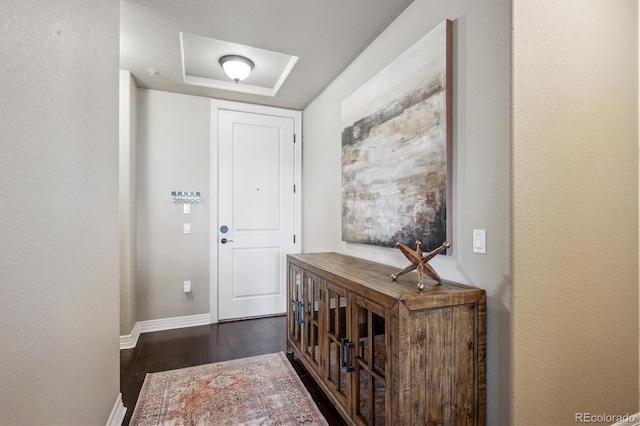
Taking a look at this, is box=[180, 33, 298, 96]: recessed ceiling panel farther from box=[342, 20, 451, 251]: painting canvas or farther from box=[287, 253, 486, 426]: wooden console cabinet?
box=[287, 253, 486, 426]: wooden console cabinet

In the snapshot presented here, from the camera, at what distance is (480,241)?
4.91 feet

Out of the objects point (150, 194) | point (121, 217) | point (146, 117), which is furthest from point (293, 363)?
point (146, 117)

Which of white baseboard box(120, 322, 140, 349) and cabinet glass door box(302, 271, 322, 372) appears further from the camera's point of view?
white baseboard box(120, 322, 140, 349)

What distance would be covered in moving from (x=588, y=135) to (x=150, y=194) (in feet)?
12.0

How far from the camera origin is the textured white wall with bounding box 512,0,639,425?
1.39 m

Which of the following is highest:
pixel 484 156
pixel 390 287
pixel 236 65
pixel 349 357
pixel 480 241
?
pixel 236 65

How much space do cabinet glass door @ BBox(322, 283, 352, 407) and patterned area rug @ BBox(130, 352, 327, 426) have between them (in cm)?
22

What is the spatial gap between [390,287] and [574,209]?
1.00 meters

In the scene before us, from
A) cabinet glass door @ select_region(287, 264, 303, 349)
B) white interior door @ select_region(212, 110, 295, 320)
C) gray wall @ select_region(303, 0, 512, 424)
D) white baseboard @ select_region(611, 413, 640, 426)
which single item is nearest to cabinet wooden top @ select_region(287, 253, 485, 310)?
gray wall @ select_region(303, 0, 512, 424)

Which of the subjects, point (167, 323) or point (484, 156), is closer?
point (484, 156)

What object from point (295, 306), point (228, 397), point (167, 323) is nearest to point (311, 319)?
point (295, 306)

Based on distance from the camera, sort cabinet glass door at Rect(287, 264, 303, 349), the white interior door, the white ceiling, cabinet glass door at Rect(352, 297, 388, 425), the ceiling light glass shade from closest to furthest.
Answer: cabinet glass door at Rect(352, 297, 388, 425), the white ceiling, cabinet glass door at Rect(287, 264, 303, 349), the ceiling light glass shade, the white interior door

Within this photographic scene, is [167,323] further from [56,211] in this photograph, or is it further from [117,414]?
[56,211]

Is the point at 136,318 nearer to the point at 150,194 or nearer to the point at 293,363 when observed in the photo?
the point at 150,194
